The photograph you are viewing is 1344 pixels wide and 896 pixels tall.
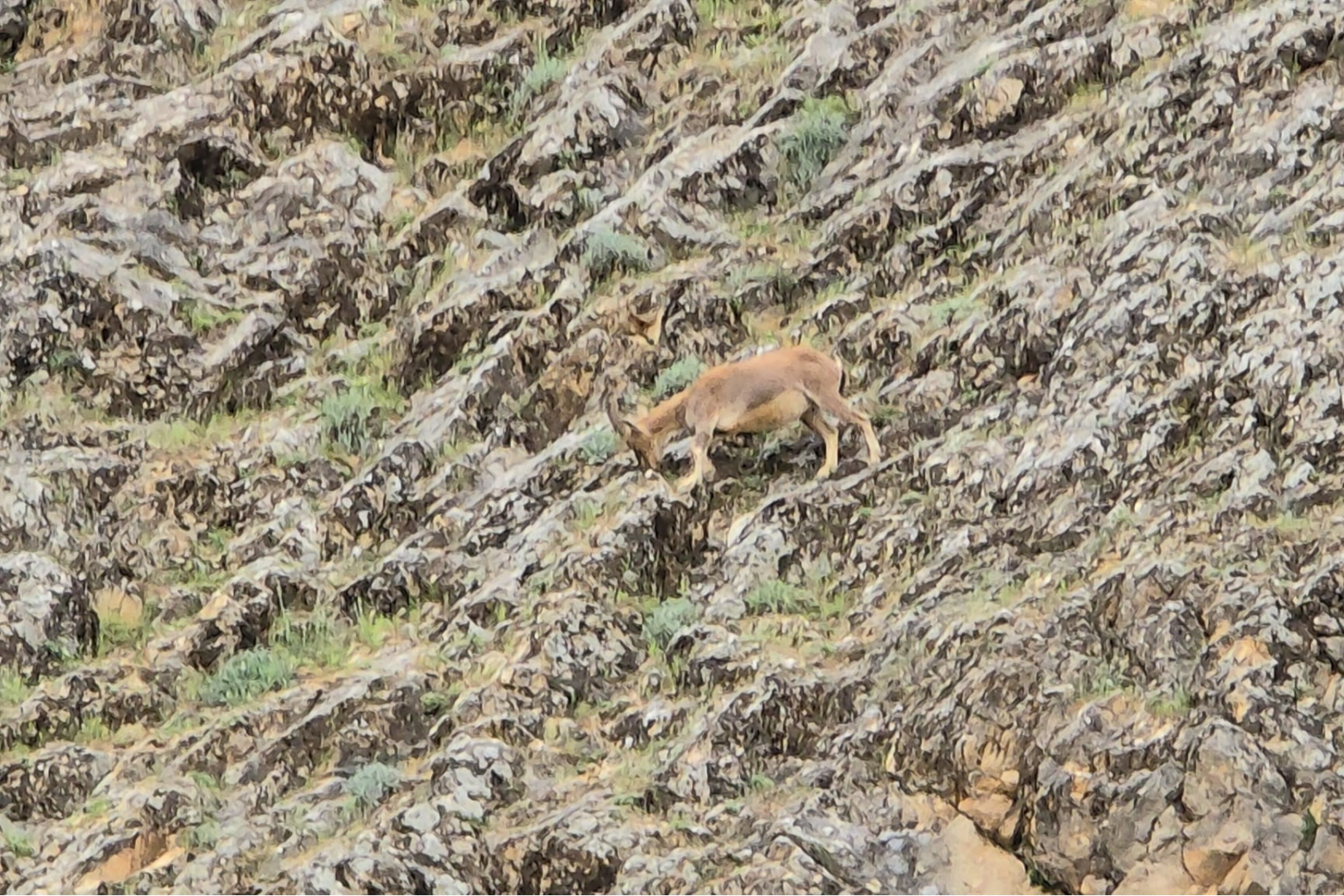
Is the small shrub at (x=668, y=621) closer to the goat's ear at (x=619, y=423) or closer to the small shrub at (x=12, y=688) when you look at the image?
the goat's ear at (x=619, y=423)

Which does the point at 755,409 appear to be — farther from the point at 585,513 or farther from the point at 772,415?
the point at 585,513

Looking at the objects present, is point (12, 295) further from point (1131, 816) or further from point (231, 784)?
point (1131, 816)

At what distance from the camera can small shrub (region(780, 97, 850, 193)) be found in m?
13.9

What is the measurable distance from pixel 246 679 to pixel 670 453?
3339mm

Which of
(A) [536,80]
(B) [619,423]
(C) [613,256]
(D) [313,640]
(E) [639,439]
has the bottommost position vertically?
(D) [313,640]

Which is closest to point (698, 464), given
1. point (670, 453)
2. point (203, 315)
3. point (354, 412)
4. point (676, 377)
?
point (670, 453)

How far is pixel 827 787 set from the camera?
948 cm

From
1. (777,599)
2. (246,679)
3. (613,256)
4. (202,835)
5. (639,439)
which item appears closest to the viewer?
(202,835)

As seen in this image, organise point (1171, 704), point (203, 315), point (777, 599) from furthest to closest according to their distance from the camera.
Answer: point (203, 315) < point (777, 599) < point (1171, 704)

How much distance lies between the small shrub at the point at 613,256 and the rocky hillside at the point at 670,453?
34mm

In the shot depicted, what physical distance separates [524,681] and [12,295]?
606 centimetres

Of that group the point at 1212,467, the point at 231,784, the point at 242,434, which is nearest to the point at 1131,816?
the point at 1212,467

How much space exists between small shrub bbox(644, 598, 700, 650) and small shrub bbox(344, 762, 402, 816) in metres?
1.87

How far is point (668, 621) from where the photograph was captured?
1073 centimetres
